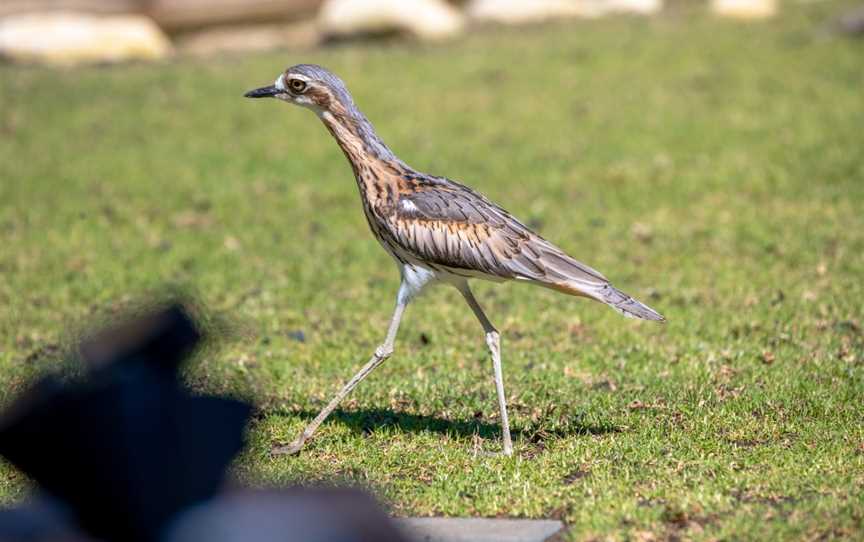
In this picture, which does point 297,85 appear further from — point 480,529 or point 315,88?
point 480,529

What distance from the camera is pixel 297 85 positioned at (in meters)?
6.69

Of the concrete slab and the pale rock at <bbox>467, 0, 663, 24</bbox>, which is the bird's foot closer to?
the concrete slab

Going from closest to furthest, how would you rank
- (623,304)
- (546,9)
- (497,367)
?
(623,304), (497,367), (546,9)

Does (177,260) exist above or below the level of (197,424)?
below

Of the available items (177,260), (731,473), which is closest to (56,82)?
(177,260)

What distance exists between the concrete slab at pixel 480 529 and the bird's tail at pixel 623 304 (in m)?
1.27

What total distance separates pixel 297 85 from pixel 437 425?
2.07m

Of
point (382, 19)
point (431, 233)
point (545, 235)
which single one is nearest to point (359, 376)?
point (431, 233)

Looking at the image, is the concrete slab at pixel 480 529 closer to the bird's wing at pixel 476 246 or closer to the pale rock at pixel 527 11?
the bird's wing at pixel 476 246

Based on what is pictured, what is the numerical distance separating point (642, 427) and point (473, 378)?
1502mm

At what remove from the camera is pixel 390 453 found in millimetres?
6594

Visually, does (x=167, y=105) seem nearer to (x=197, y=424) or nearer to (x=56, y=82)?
(x=56, y=82)

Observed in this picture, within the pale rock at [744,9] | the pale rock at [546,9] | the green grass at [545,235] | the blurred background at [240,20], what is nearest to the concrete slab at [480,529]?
the green grass at [545,235]

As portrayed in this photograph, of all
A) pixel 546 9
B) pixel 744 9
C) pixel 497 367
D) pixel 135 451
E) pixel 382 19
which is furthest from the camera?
pixel 546 9
